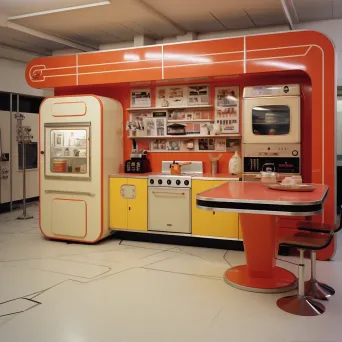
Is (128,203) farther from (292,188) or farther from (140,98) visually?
(292,188)

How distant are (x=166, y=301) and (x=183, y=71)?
2936mm

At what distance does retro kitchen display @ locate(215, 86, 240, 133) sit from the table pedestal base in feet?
7.02

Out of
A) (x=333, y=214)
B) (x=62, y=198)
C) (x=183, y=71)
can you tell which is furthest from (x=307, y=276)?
(x=62, y=198)

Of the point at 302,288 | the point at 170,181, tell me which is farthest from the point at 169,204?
the point at 302,288

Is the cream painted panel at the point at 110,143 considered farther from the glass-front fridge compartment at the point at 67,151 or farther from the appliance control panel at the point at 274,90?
the appliance control panel at the point at 274,90

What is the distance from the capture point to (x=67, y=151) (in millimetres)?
5656

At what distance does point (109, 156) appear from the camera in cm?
558

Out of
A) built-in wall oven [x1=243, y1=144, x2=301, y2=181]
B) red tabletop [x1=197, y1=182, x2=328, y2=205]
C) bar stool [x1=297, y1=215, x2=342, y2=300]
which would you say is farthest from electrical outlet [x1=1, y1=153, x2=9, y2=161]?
bar stool [x1=297, y1=215, x2=342, y2=300]

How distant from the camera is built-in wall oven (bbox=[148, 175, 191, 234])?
17.1 ft

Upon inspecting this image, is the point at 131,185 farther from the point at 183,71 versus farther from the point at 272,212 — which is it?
the point at 272,212

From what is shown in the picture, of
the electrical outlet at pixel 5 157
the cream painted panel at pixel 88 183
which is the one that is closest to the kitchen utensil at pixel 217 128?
the cream painted panel at pixel 88 183

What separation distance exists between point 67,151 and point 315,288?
3700 mm

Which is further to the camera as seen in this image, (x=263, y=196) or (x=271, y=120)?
(x=271, y=120)

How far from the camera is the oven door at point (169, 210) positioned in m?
5.21
